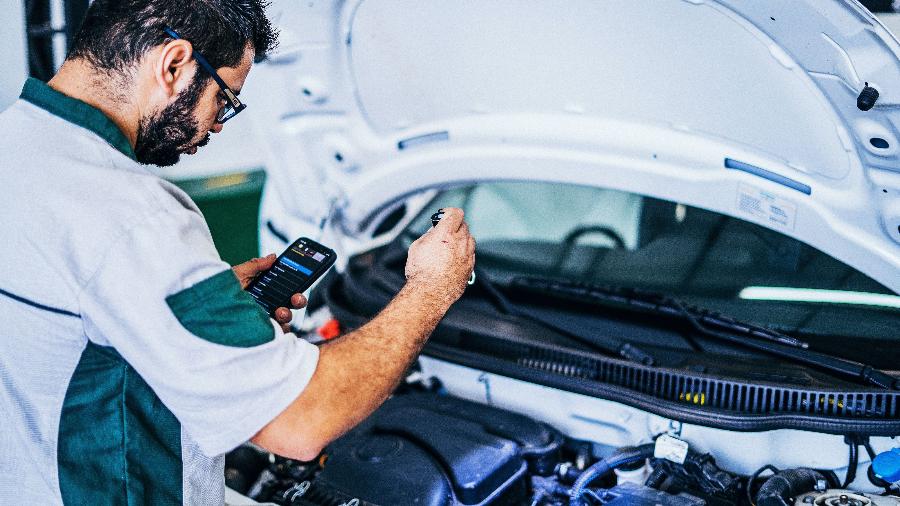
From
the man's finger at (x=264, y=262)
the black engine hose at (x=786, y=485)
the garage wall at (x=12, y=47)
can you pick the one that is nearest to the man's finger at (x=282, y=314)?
the man's finger at (x=264, y=262)

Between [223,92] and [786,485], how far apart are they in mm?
1186

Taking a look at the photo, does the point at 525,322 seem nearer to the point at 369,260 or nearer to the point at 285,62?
the point at 369,260

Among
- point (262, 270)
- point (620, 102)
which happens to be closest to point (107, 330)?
point (262, 270)

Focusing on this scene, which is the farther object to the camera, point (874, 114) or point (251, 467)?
point (251, 467)

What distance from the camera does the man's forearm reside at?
114 cm

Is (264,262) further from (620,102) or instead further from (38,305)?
(620,102)

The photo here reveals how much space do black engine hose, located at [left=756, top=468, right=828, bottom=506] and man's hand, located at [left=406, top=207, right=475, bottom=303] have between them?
2.10 feet

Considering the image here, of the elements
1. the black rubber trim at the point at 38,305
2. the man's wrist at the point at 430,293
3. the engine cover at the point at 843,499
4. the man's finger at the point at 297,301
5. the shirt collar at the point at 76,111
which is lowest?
the black rubber trim at the point at 38,305

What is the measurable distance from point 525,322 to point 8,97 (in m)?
1.56

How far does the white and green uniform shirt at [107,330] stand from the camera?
3.56ft

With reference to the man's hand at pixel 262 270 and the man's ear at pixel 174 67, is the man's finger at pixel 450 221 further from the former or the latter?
the man's ear at pixel 174 67

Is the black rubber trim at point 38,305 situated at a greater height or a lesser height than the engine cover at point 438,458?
lesser

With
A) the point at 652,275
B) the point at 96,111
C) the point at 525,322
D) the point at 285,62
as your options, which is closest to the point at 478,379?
the point at 525,322

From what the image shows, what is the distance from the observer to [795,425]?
1.47 meters
